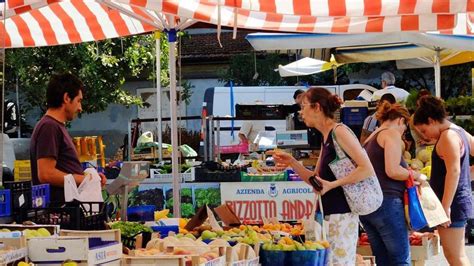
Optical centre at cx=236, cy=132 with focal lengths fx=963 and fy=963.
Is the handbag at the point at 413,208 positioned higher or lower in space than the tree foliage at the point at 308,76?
lower

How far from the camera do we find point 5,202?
17.7 feet

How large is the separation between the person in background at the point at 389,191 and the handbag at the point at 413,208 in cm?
3

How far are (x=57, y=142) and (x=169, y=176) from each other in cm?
421

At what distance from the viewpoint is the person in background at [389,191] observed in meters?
6.92

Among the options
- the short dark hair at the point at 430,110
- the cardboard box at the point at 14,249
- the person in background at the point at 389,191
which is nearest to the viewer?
the cardboard box at the point at 14,249

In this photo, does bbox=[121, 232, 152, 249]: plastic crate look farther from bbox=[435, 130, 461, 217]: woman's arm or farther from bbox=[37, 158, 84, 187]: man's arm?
bbox=[435, 130, 461, 217]: woman's arm

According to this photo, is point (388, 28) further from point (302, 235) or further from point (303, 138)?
point (303, 138)

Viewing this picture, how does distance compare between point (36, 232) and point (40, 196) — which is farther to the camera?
point (40, 196)

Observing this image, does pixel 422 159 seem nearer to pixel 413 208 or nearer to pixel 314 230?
pixel 413 208

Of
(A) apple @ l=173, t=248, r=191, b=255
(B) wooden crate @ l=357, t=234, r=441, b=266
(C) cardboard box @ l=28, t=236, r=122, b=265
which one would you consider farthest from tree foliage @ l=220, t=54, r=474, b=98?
(C) cardboard box @ l=28, t=236, r=122, b=265

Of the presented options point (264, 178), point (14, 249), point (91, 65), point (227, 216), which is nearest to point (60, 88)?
point (227, 216)

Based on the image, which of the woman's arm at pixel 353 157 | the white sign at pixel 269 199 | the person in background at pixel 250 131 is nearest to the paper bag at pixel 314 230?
the woman's arm at pixel 353 157

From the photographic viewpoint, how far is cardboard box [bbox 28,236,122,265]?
4.35 metres

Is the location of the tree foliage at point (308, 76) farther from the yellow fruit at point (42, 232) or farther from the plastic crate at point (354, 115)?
the yellow fruit at point (42, 232)
